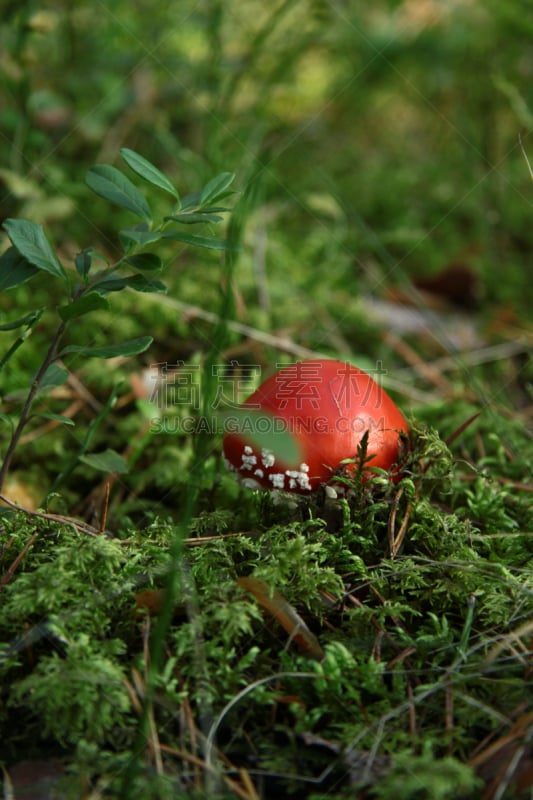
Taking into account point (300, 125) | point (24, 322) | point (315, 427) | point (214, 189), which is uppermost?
point (300, 125)

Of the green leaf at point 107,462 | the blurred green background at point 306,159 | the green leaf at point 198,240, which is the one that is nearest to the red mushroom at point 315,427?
the green leaf at point 107,462

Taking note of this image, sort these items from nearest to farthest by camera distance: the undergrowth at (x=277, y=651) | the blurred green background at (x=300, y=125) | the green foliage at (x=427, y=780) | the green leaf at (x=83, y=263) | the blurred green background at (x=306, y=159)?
1. the green foliage at (x=427, y=780)
2. the undergrowth at (x=277, y=651)
3. the green leaf at (x=83, y=263)
4. the blurred green background at (x=306, y=159)
5. the blurred green background at (x=300, y=125)

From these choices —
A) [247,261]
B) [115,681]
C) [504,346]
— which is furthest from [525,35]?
[115,681]

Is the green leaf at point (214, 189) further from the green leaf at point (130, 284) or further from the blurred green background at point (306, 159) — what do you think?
the blurred green background at point (306, 159)

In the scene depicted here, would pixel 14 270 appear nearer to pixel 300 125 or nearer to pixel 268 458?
pixel 268 458

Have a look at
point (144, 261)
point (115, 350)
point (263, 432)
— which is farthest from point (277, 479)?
point (144, 261)

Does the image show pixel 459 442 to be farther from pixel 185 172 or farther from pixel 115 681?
pixel 185 172

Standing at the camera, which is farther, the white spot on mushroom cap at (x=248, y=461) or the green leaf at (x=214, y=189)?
the white spot on mushroom cap at (x=248, y=461)
